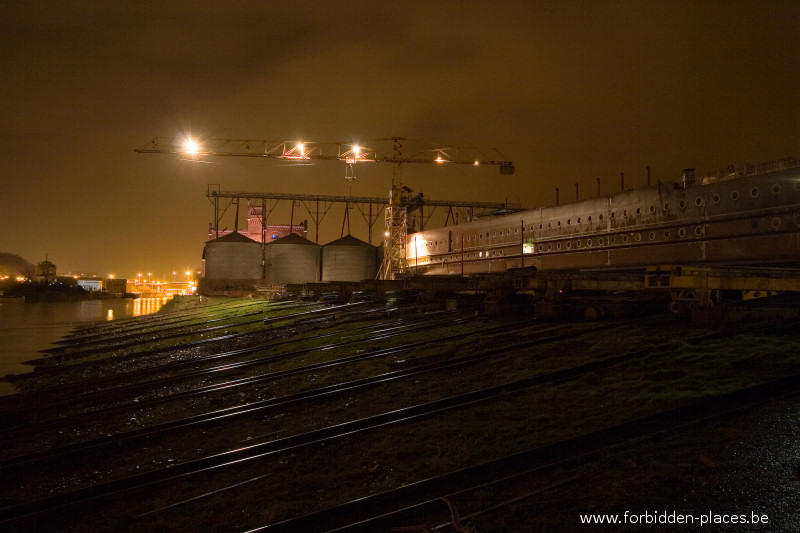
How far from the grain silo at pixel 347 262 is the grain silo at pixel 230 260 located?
734 centimetres

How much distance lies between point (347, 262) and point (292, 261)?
5925mm

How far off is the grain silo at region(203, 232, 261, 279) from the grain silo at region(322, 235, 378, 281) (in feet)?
24.1

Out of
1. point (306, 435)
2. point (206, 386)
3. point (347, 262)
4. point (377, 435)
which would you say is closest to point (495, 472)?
point (377, 435)

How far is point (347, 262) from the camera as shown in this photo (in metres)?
54.6

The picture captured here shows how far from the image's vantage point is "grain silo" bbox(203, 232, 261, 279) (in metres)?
51.9

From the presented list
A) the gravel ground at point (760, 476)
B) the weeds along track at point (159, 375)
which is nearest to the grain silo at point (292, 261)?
the weeds along track at point (159, 375)

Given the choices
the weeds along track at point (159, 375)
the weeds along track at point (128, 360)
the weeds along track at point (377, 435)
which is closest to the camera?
the weeds along track at point (377, 435)

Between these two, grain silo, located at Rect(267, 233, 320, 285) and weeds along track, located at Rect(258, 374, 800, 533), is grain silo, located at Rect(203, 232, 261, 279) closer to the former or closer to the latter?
grain silo, located at Rect(267, 233, 320, 285)

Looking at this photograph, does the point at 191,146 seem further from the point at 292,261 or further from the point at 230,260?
the point at 292,261

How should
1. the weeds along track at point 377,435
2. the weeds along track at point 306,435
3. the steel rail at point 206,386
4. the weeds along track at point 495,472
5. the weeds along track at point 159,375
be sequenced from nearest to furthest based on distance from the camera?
1. the weeds along track at point 495,472
2. the weeds along track at point 377,435
3. the weeds along track at point 306,435
4. the steel rail at point 206,386
5. the weeds along track at point 159,375

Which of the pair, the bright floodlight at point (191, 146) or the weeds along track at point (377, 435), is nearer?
the weeds along track at point (377, 435)

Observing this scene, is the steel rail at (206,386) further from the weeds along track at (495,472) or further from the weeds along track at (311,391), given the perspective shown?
the weeds along track at (495,472)

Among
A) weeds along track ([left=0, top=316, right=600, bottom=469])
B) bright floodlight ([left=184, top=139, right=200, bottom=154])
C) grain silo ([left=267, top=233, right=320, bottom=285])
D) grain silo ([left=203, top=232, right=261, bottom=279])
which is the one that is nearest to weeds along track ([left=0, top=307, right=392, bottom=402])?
weeds along track ([left=0, top=316, right=600, bottom=469])

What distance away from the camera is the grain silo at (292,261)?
53781 mm
